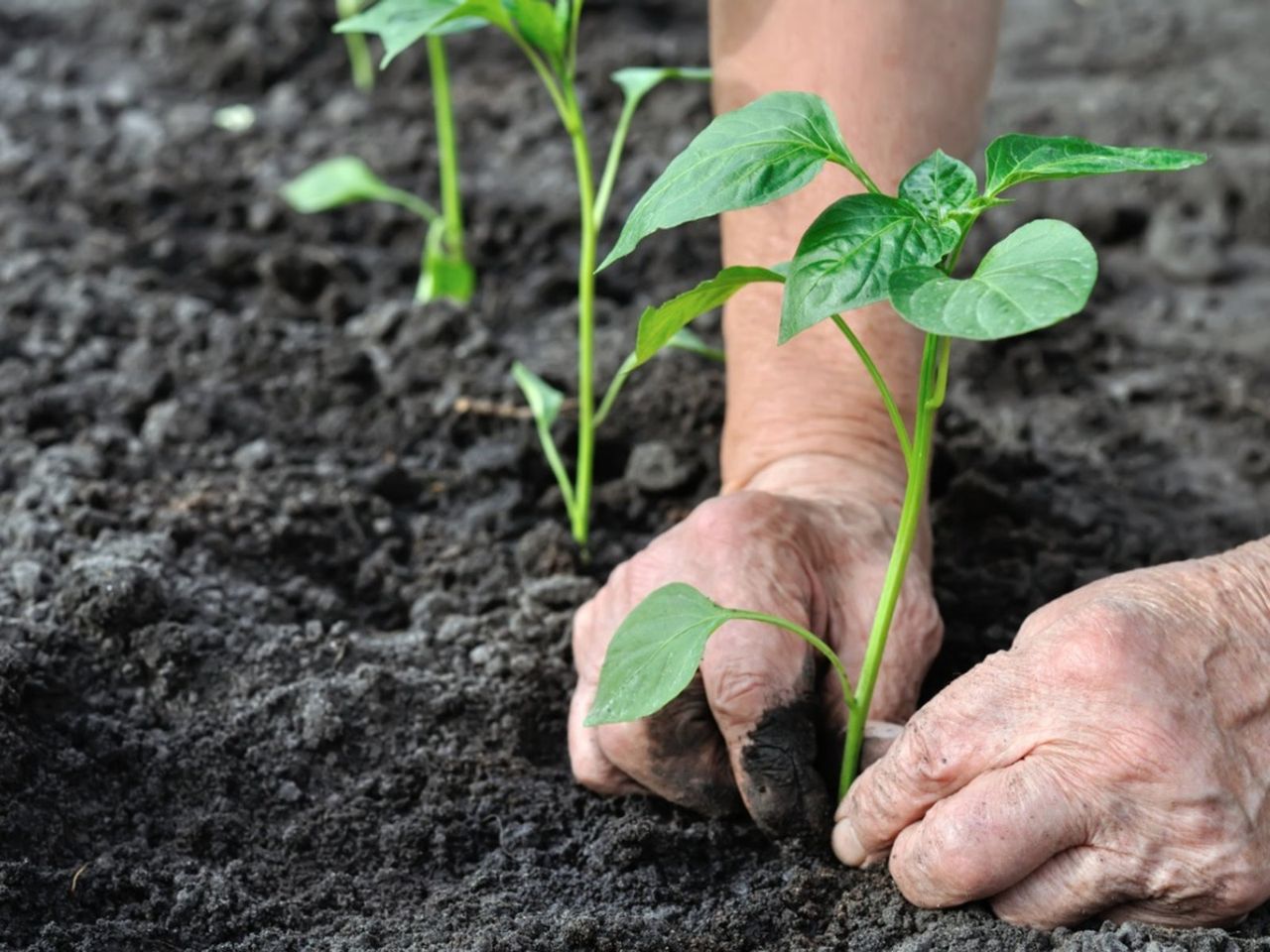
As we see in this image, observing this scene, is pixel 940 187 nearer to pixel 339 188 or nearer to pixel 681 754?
pixel 681 754

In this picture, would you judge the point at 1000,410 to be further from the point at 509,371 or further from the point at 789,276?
Result: the point at 789,276

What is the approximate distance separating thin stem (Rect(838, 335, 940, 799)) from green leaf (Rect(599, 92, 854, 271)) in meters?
0.17

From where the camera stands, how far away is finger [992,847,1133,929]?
1.19m

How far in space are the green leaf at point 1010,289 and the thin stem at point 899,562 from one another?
14cm

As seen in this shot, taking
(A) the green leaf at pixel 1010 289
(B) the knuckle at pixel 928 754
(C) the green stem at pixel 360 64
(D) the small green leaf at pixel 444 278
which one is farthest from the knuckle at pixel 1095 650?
(C) the green stem at pixel 360 64

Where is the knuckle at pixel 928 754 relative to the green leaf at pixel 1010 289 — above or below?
below

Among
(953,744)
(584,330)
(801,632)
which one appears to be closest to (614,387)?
(584,330)

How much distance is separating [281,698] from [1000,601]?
2.67ft

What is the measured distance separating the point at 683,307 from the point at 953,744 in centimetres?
42

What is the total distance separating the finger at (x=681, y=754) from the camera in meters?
1.39

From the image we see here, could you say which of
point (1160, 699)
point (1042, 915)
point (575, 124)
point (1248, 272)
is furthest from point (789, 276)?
point (1248, 272)

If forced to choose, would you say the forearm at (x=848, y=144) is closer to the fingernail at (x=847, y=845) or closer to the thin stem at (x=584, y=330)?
the thin stem at (x=584, y=330)

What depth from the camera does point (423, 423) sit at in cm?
219

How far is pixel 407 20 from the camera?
1.60 m
